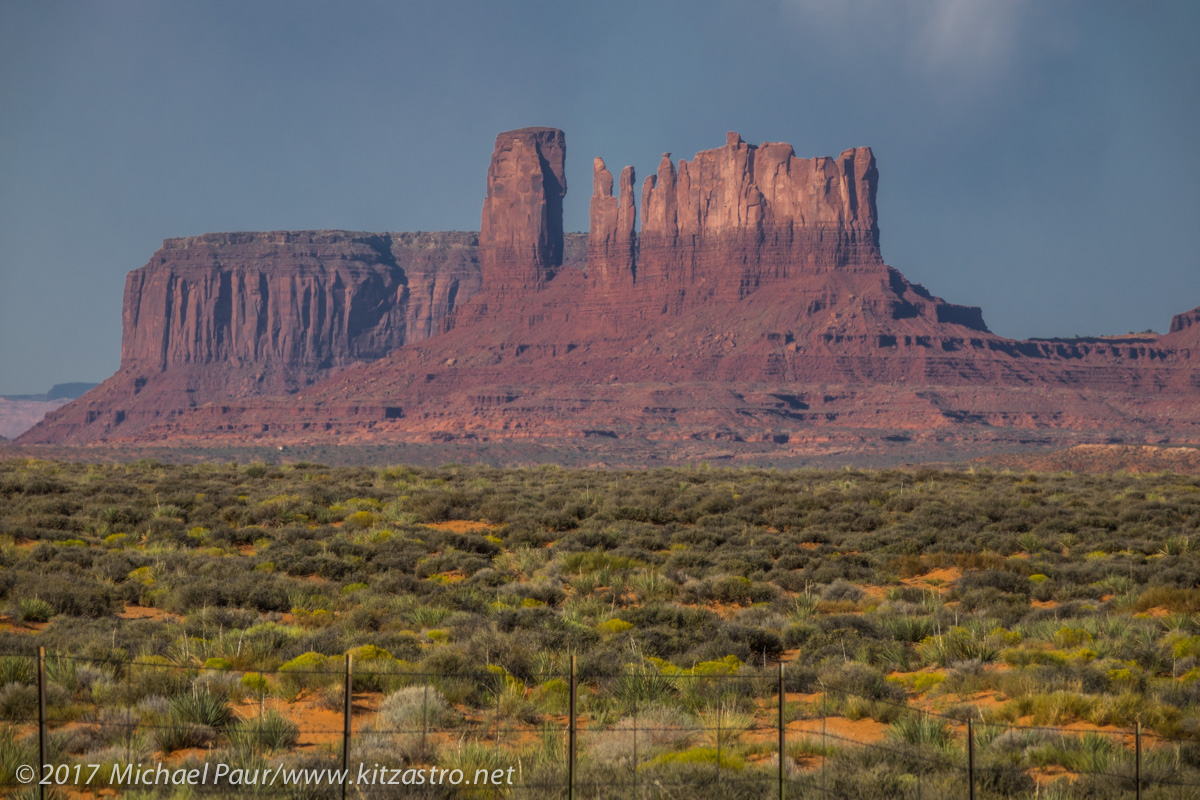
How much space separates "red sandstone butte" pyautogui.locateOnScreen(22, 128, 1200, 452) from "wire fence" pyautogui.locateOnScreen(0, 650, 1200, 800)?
110 m

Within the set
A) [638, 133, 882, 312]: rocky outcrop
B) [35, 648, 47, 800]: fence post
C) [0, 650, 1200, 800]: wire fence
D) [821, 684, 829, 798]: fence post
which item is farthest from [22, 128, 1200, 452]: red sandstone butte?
[35, 648, 47, 800]: fence post

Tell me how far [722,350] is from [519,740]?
5439 inches

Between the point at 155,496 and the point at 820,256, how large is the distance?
140187 mm

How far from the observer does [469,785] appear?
346 inches

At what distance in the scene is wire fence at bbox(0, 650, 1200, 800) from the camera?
8.59m

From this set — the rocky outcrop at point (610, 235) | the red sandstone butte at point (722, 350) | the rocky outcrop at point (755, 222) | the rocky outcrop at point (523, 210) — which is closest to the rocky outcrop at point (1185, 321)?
the red sandstone butte at point (722, 350)

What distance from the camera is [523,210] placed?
192125 mm

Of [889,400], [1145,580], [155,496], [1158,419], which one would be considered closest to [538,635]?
[1145,580]

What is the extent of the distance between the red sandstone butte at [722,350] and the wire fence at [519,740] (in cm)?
10967

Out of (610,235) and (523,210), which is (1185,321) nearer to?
(610,235)

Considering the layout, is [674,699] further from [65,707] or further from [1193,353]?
[1193,353]

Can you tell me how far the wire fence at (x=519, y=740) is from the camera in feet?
28.2

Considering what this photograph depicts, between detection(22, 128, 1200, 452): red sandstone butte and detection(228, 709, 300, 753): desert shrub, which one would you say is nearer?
detection(228, 709, 300, 753): desert shrub

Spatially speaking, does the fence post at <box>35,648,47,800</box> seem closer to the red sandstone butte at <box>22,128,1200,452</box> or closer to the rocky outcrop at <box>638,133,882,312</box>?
the red sandstone butte at <box>22,128,1200,452</box>
